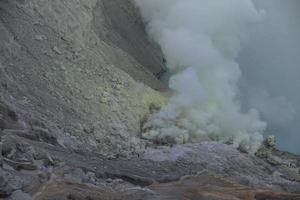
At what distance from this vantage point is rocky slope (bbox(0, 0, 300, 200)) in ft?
50.0

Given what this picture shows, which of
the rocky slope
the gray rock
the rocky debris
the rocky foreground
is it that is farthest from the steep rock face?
the gray rock

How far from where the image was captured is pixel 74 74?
2144cm

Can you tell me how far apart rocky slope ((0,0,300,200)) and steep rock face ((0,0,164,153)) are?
4cm

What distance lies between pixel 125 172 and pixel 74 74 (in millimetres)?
5456

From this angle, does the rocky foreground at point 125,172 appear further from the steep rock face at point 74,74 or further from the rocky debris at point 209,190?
the steep rock face at point 74,74

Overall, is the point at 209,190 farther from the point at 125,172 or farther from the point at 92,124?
the point at 92,124

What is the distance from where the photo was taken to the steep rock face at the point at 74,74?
1914 centimetres

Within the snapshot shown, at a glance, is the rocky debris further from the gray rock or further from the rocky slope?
the gray rock

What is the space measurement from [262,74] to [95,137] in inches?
593

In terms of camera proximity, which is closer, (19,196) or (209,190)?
(19,196)

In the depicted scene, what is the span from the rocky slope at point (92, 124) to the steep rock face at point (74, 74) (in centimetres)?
4

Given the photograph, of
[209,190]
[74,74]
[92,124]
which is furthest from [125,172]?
[74,74]

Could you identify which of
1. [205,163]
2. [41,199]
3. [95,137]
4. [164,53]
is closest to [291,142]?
[164,53]

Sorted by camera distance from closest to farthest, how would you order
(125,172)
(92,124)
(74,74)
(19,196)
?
(19,196)
(125,172)
(92,124)
(74,74)
